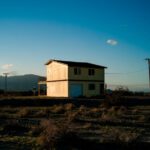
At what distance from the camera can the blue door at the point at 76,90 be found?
152 ft

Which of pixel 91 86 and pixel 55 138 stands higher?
pixel 91 86

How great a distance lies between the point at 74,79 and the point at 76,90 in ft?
5.96

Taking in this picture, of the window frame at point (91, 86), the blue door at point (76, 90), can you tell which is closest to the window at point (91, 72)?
the window frame at point (91, 86)

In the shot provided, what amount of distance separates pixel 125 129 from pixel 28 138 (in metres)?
5.30

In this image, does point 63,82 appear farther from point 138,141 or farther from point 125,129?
point 138,141

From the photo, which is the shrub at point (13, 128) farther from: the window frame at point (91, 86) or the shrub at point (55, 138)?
the window frame at point (91, 86)

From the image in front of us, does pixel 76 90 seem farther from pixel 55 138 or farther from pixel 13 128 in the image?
pixel 55 138

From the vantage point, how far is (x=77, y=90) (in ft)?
155

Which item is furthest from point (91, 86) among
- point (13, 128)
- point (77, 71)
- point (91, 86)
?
point (13, 128)

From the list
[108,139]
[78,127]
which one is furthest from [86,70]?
[108,139]

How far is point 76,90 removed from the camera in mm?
46969

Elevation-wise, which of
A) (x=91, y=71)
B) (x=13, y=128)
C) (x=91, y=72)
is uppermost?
(x=91, y=71)

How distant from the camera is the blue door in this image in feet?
152

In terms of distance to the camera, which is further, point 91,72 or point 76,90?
point 91,72
